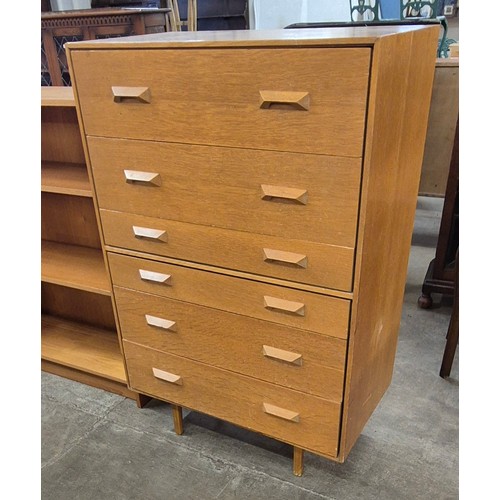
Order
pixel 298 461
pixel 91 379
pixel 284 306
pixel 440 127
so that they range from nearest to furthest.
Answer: pixel 284 306, pixel 298 461, pixel 91 379, pixel 440 127

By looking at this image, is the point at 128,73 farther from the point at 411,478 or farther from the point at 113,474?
the point at 411,478

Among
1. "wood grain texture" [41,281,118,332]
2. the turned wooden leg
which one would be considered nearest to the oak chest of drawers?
the turned wooden leg

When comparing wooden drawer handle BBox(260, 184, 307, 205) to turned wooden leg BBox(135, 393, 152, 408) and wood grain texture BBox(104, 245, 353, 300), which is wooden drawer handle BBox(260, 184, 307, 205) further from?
turned wooden leg BBox(135, 393, 152, 408)

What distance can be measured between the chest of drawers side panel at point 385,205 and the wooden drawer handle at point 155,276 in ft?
1.75

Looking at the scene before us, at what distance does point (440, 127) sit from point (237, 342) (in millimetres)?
1733

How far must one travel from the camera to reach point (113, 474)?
1499 millimetres

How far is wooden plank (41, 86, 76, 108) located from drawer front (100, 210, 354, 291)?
340 millimetres

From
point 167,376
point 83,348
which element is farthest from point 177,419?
point 83,348

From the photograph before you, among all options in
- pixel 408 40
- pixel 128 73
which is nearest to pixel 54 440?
pixel 128 73

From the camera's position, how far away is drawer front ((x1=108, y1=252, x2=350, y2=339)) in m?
1.16

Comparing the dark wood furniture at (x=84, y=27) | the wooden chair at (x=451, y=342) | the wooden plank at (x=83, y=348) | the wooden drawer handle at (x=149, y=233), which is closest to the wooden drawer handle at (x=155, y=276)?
the wooden drawer handle at (x=149, y=233)

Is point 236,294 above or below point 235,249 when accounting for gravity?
below

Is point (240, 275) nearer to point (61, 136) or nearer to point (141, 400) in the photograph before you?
point (141, 400)

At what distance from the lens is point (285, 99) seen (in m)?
0.99
